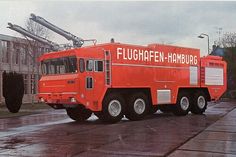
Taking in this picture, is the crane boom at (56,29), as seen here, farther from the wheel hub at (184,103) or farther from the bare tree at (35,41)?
the wheel hub at (184,103)

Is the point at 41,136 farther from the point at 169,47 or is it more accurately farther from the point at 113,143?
the point at 169,47

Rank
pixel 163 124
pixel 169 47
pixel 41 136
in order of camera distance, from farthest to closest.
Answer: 1. pixel 169 47
2. pixel 163 124
3. pixel 41 136

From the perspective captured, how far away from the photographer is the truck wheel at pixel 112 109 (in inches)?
741

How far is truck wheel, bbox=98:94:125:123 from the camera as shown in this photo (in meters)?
18.8

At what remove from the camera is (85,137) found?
46.4 feet

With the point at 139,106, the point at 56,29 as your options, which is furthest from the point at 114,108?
the point at 56,29

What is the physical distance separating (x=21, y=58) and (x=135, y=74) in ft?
125

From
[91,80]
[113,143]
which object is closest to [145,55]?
[91,80]

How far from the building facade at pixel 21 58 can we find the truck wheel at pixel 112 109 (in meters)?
28.5

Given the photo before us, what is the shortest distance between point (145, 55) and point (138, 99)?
202 cm

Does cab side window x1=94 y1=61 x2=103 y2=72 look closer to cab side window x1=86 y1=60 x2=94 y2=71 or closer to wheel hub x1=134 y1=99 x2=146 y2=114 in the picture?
cab side window x1=86 y1=60 x2=94 y2=71

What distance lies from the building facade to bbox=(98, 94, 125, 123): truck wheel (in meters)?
28.5

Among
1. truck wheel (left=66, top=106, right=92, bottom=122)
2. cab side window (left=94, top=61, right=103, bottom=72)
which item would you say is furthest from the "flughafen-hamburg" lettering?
truck wheel (left=66, top=106, right=92, bottom=122)

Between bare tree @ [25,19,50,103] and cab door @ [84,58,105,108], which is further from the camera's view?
bare tree @ [25,19,50,103]
